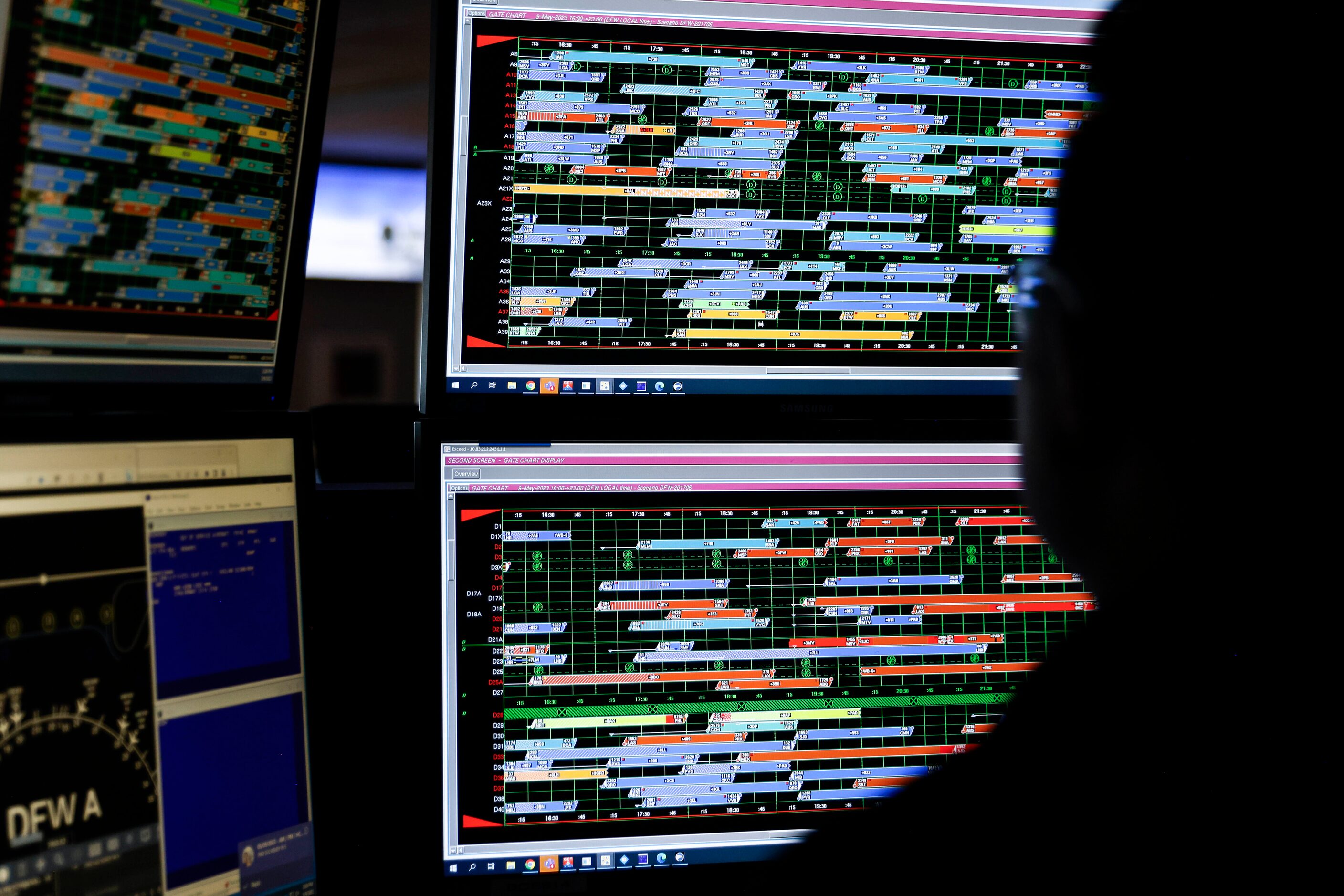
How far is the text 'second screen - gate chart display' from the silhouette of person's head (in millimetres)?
381

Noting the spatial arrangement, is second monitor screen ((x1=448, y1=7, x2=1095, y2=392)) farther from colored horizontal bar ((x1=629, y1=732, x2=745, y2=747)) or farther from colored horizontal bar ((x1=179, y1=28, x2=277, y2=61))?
colored horizontal bar ((x1=629, y1=732, x2=745, y2=747))

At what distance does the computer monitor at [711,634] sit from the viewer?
3.03 ft

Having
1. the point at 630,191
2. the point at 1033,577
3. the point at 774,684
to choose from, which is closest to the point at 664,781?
the point at 774,684

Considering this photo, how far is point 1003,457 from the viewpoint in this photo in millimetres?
989

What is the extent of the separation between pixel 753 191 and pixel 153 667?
68cm

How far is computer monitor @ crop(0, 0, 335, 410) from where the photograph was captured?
0.66 meters

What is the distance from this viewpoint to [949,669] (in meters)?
0.98

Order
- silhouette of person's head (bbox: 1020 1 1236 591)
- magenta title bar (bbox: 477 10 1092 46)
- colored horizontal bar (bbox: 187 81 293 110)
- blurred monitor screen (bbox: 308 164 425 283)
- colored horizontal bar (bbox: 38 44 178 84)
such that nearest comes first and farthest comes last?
silhouette of person's head (bbox: 1020 1 1236 591)
colored horizontal bar (bbox: 38 44 178 84)
colored horizontal bar (bbox: 187 81 293 110)
magenta title bar (bbox: 477 10 1092 46)
blurred monitor screen (bbox: 308 164 425 283)

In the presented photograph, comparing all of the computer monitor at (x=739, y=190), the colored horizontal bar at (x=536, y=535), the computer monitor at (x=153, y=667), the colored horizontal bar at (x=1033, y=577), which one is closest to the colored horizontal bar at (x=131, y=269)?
the computer monitor at (x=153, y=667)

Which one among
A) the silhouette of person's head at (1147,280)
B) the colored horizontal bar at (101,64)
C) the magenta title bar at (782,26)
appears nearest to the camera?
the silhouette of person's head at (1147,280)

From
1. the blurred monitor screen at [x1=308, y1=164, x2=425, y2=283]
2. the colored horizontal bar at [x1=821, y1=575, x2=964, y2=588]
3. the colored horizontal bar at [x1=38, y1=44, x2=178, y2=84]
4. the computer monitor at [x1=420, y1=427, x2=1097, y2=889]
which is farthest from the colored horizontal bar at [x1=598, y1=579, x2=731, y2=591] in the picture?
the blurred monitor screen at [x1=308, y1=164, x2=425, y2=283]

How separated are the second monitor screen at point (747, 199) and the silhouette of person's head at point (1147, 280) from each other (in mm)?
366

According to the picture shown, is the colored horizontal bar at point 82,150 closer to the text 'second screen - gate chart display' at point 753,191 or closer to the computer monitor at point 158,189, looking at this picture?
the computer monitor at point 158,189

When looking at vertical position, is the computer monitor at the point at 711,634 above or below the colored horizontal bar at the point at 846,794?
above
